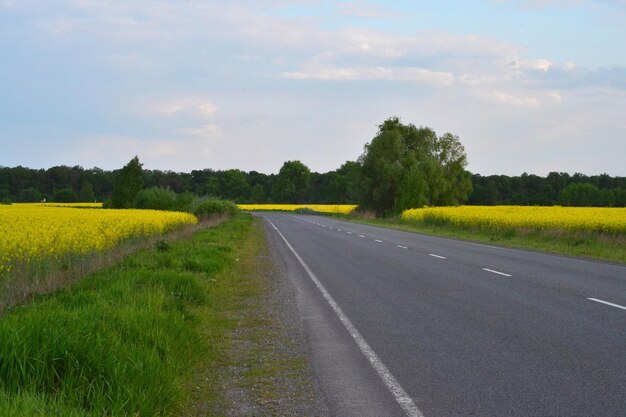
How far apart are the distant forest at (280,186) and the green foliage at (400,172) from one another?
2481 millimetres

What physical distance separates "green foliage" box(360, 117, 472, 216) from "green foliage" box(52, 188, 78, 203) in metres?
45.6

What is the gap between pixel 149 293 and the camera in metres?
9.89

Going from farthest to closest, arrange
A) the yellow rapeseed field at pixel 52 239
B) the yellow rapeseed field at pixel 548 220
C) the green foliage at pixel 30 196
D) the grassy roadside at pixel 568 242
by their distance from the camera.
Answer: the green foliage at pixel 30 196 < the yellow rapeseed field at pixel 548 220 < the grassy roadside at pixel 568 242 < the yellow rapeseed field at pixel 52 239

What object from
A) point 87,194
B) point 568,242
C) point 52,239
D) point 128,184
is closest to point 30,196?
point 87,194

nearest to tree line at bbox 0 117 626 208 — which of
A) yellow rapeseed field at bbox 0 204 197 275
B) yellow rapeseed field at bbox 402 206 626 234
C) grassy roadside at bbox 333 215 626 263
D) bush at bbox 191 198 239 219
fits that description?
bush at bbox 191 198 239 219

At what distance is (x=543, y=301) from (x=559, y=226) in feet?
78.0

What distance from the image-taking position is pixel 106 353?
231 inches

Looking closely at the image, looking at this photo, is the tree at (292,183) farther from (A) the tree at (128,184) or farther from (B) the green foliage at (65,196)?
(A) the tree at (128,184)

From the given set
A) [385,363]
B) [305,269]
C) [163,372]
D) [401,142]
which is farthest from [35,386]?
[401,142]

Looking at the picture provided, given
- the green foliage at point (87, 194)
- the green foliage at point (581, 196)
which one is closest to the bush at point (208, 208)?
the green foliage at point (87, 194)

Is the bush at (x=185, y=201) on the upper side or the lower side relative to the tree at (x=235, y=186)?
lower

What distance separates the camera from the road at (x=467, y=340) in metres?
5.86

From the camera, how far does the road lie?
5.86 metres

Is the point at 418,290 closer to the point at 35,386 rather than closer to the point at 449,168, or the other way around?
the point at 35,386
